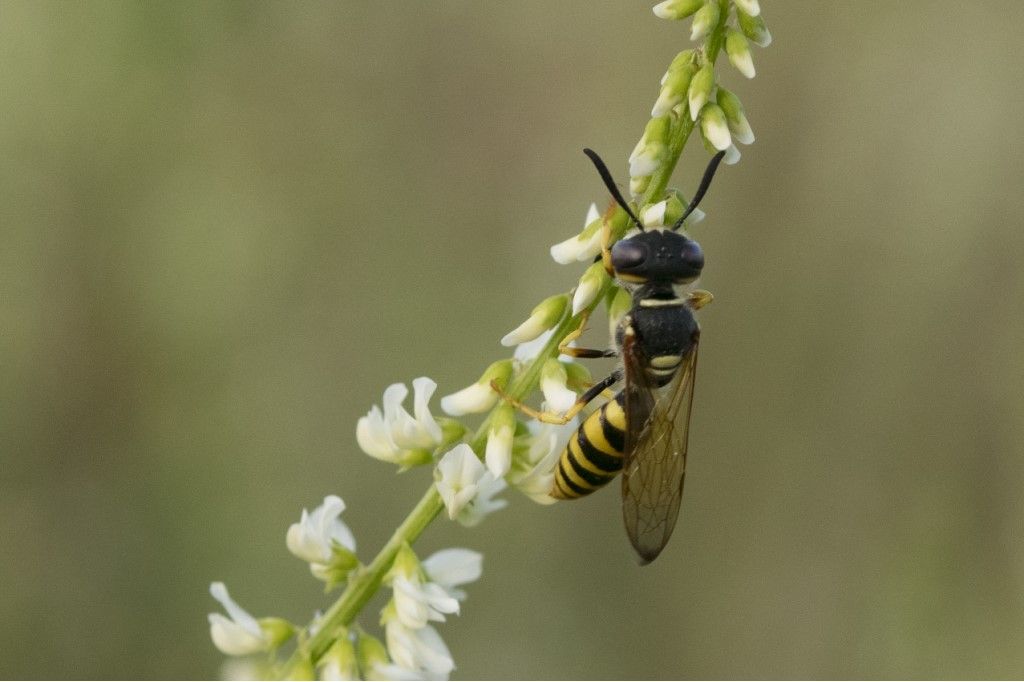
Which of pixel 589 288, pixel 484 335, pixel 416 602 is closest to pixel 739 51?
pixel 589 288

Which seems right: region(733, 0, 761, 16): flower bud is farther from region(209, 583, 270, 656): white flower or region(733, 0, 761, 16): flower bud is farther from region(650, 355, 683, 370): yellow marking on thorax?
region(209, 583, 270, 656): white flower

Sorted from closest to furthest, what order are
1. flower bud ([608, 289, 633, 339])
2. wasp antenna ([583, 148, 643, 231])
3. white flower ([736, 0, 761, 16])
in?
white flower ([736, 0, 761, 16]), wasp antenna ([583, 148, 643, 231]), flower bud ([608, 289, 633, 339])

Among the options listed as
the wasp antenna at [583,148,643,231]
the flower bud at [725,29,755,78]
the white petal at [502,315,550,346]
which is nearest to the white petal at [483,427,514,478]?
the white petal at [502,315,550,346]

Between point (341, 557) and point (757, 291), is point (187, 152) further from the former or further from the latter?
point (341, 557)

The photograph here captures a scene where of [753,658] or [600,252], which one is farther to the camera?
[753,658]

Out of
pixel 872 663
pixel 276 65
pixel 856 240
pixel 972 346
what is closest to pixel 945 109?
pixel 856 240

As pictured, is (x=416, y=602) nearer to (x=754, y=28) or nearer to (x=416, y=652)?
(x=416, y=652)

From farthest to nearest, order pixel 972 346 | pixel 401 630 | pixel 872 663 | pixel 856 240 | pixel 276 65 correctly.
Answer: pixel 276 65
pixel 856 240
pixel 972 346
pixel 872 663
pixel 401 630
